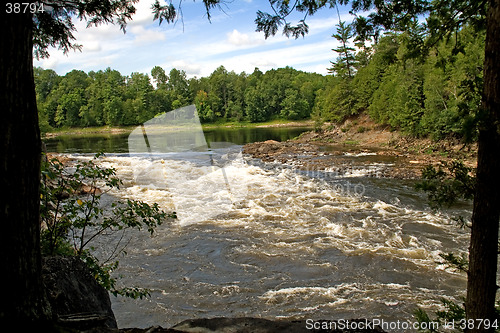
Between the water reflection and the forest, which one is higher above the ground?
the forest

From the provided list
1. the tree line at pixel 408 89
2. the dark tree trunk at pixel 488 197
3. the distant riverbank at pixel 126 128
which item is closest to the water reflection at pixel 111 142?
the tree line at pixel 408 89

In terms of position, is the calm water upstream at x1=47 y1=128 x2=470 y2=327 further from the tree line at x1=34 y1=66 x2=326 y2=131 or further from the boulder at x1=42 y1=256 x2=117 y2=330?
the tree line at x1=34 y1=66 x2=326 y2=131

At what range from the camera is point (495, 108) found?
3.31 metres

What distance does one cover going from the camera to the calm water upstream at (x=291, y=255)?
7730 millimetres

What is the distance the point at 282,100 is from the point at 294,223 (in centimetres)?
9938

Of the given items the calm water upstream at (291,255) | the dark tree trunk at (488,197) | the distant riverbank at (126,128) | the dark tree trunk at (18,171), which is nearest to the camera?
the dark tree trunk at (18,171)

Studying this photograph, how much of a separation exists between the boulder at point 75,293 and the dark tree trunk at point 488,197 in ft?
13.5

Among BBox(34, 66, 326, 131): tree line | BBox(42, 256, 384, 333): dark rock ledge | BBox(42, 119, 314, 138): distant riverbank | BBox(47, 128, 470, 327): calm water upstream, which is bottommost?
BBox(47, 128, 470, 327): calm water upstream

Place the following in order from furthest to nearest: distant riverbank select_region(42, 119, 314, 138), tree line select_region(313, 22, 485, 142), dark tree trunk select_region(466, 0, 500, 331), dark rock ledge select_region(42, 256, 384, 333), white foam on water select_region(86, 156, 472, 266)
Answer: distant riverbank select_region(42, 119, 314, 138)
white foam on water select_region(86, 156, 472, 266)
tree line select_region(313, 22, 485, 142)
dark rock ledge select_region(42, 256, 384, 333)
dark tree trunk select_region(466, 0, 500, 331)

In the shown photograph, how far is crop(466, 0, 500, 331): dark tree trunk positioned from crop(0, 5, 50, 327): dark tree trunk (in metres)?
4.15

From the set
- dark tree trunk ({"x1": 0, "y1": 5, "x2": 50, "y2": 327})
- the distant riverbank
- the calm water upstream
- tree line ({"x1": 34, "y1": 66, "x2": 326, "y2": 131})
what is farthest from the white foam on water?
tree line ({"x1": 34, "y1": 66, "x2": 326, "y2": 131})

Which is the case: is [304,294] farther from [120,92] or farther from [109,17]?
[120,92]

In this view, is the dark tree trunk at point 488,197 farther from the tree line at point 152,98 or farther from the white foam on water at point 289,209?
the tree line at point 152,98

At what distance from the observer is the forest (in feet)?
18.8
